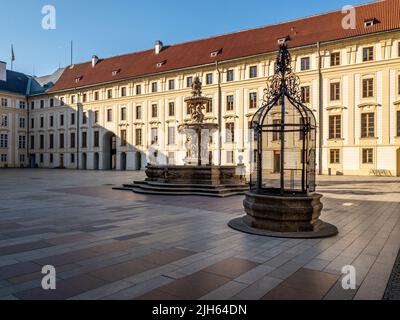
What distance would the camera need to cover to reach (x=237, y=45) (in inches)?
1614

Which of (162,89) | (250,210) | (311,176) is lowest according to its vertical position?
(250,210)

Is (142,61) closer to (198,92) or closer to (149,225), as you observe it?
(198,92)

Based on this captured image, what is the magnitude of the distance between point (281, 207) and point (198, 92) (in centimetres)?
1265

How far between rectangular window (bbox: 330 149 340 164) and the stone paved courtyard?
959 inches

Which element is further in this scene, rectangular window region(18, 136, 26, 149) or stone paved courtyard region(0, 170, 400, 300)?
rectangular window region(18, 136, 26, 149)

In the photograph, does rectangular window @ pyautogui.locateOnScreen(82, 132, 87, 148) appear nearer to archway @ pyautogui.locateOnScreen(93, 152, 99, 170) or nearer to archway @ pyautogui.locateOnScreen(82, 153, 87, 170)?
archway @ pyautogui.locateOnScreen(82, 153, 87, 170)

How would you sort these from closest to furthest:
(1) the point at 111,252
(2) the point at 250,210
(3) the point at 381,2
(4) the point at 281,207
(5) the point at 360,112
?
(1) the point at 111,252
(4) the point at 281,207
(2) the point at 250,210
(5) the point at 360,112
(3) the point at 381,2

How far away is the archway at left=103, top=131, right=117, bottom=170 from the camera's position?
50.0 m

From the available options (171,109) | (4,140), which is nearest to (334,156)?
(171,109)

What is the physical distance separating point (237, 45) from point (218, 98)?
7254mm

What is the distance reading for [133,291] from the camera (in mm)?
4199

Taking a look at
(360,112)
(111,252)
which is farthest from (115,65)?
(111,252)

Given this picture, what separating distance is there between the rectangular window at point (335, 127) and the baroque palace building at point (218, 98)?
3.9 inches

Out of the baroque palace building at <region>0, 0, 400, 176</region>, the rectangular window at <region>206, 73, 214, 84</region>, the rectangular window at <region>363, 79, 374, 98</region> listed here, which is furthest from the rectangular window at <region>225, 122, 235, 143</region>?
the rectangular window at <region>363, 79, 374, 98</region>
